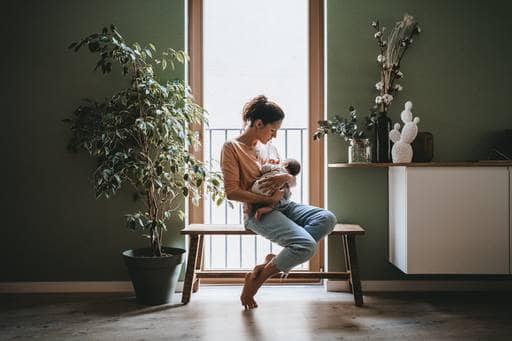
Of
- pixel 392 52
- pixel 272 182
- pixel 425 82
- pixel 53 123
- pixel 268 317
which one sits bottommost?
pixel 268 317

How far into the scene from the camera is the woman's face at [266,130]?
270cm

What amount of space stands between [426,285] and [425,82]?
1.37 metres

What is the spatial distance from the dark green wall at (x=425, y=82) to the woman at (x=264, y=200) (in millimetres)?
512

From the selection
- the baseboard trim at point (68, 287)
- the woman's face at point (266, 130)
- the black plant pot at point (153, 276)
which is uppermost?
the woman's face at point (266, 130)

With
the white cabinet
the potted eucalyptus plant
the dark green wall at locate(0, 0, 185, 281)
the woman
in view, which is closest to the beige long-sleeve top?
the woman

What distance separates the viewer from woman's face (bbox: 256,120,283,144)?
2.70 metres

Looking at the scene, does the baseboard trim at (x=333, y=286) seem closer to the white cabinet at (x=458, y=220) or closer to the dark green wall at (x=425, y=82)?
the dark green wall at (x=425, y=82)

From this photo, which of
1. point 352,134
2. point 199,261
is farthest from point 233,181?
point 352,134

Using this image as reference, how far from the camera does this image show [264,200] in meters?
2.66

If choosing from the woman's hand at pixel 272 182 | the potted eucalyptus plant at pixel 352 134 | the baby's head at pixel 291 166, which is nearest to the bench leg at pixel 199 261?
the woman's hand at pixel 272 182

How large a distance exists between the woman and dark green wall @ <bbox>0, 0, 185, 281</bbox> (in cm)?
71

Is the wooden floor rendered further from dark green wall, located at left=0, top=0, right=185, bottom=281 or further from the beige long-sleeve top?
the beige long-sleeve top

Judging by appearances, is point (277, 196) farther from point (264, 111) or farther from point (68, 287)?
point (68, 287)

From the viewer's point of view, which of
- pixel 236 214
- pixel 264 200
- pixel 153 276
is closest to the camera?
pixel 264 200
